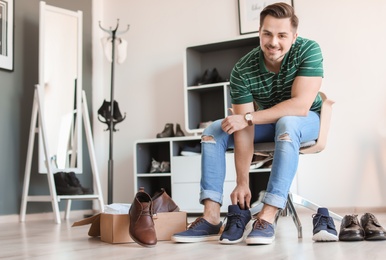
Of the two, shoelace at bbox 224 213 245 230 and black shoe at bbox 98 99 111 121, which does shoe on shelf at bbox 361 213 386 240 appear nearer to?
shoelace at bbox 224 213 245 230

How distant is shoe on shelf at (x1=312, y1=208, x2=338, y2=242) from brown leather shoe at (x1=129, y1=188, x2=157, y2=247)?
58 cm

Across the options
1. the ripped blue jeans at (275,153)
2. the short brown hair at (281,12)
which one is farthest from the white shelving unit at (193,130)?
the short brown hair at (281,12)

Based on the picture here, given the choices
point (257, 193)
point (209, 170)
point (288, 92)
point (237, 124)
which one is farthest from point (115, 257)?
point (257, 193)

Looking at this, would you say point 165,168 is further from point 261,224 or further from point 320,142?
point 261,224

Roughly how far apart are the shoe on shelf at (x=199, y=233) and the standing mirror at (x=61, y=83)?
215 centimetres

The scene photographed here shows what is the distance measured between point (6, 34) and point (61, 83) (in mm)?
544

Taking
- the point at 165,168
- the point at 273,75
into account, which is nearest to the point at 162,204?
the point at 273,75

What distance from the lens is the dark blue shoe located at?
6.05 feet

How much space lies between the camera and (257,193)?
4.16 meters

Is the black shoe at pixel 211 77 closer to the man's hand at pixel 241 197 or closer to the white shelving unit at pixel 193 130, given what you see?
the white shelving unit at pixel 193 130

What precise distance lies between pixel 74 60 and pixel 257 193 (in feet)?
6.03

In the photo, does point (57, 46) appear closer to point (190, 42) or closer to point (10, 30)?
point (10, 30)

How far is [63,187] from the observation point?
375cm

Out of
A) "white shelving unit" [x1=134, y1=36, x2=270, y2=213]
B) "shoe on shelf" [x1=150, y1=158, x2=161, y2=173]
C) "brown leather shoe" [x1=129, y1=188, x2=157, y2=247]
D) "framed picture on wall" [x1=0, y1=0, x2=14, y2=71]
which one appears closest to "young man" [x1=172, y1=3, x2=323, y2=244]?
"brown leather shoe" [x1=129, y1=188, x2=157, y2=247]
